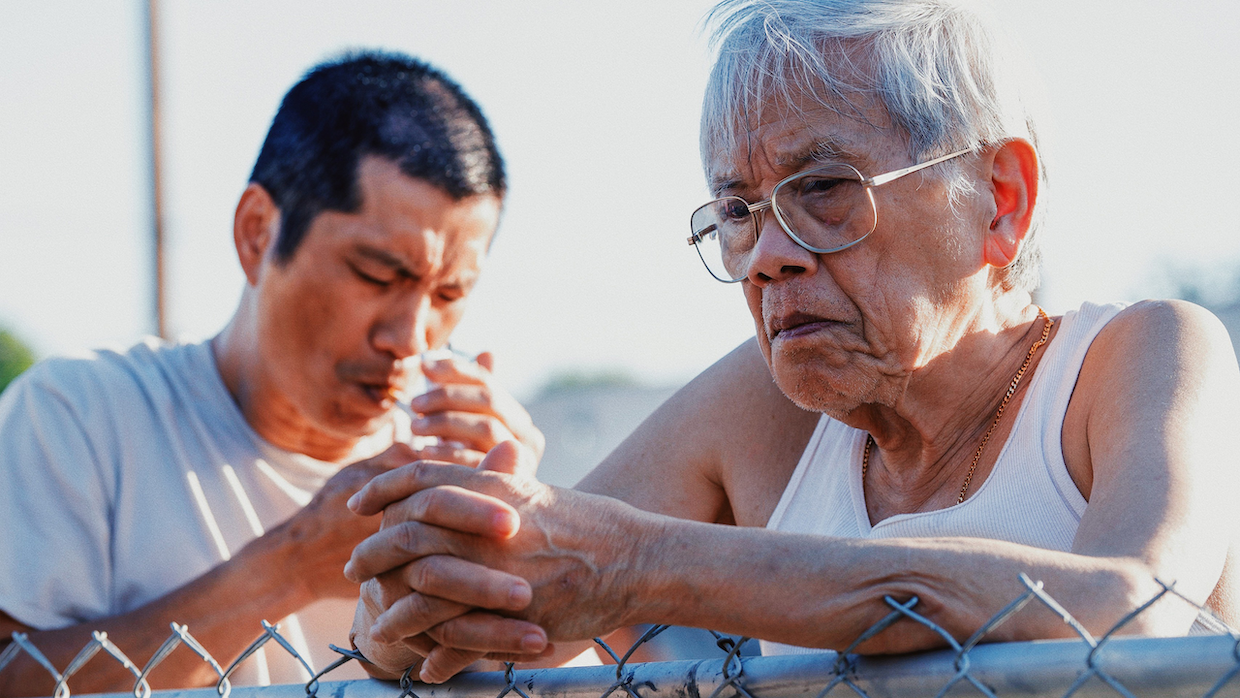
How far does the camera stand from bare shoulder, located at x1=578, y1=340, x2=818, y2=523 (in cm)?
220

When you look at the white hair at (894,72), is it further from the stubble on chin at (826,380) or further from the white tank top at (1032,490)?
the stubble on chin at (826,380)

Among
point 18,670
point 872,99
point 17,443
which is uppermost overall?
point 872,99

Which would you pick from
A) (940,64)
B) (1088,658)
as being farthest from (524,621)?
(940,64)

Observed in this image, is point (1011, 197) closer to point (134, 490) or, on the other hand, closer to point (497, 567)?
point (497, 567)

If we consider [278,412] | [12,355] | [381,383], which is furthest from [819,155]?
[12,355]

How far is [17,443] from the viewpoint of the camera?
2.78m

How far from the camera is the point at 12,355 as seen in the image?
34531 millimetres

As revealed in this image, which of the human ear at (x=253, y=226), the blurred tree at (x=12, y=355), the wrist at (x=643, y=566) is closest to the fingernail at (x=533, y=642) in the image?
the wrist at (x=643, y=566)

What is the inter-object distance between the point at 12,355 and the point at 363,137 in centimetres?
3704

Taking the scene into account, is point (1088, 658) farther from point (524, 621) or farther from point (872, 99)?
point (872, 99)

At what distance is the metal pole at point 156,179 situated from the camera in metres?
8.03

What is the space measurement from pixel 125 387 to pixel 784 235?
2.14 m

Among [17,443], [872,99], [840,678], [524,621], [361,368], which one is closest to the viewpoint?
[840,678]

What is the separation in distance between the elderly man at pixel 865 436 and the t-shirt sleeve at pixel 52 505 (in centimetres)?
139
